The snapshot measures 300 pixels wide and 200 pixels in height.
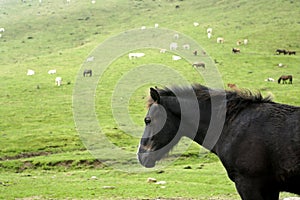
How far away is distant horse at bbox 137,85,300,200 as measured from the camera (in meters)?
8.70

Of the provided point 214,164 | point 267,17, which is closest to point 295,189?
point 214,164

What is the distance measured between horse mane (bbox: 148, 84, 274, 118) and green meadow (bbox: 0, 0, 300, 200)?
1.49ft

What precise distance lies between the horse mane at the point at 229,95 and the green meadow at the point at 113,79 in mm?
455

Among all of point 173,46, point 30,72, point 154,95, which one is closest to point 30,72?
point 30,72

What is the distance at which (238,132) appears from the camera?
30.2 ft

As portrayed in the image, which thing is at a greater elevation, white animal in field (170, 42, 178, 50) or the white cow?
white animal in field (170, 42, 178, 50)

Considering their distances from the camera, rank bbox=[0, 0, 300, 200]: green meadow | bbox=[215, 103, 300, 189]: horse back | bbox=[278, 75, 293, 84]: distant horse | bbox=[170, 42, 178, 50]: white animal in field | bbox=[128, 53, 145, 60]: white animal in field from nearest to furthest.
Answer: bbox=[215, 103, 300, 189]: horse back
bbox=[0, 0, 300, 200]: green meadow
bbox=[278, 75, 293, 84]: distant horse
bbox=[128, 53, 145, 60]: white animal in field
bbox=[170, 42, 178, 50]: white animal in field

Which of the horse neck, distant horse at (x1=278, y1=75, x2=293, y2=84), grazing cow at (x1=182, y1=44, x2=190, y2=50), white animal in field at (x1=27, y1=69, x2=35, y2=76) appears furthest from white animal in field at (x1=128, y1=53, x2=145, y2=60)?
the horse neck

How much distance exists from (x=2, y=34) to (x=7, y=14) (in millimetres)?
15161

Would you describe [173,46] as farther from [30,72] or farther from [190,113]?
[190,113]

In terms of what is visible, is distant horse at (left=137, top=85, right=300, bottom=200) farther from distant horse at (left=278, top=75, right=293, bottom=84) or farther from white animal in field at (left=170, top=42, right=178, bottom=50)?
white animal in field at (left=170, top=42, right=178, bottom=50)

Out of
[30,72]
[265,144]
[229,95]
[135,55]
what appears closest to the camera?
[265,144]

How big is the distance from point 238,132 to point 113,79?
46703mm

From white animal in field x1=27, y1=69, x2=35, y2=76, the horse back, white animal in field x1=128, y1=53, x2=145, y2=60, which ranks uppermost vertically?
the horse back
